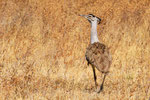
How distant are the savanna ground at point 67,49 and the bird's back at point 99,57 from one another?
538 mm

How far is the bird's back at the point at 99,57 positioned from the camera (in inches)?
279

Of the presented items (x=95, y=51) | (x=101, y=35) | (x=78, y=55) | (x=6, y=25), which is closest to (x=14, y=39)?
(x=6, y=25)

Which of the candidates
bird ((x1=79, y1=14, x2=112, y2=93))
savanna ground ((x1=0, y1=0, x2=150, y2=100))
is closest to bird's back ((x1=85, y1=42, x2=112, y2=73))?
bird ((x1=79, y1=14, x2=112, y2=93))

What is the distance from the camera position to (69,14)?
1104cm

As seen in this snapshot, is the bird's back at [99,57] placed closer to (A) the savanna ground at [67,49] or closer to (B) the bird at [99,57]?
(B) the bird at [99,57]

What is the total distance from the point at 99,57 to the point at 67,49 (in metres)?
2.56

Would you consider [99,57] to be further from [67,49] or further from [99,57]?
[67,49]

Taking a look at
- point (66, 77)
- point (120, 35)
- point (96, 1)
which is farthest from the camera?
point (96, 1)

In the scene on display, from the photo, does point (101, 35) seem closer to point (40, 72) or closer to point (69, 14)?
point (69, 14)

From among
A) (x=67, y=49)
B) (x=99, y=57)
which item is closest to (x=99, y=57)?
(x=99, y=57)

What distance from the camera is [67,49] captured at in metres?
9.80

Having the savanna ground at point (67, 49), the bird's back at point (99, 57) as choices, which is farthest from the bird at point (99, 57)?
the savanna ground at point (67, 49)

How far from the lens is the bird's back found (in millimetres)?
7082

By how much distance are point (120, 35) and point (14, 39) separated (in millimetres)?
3094
